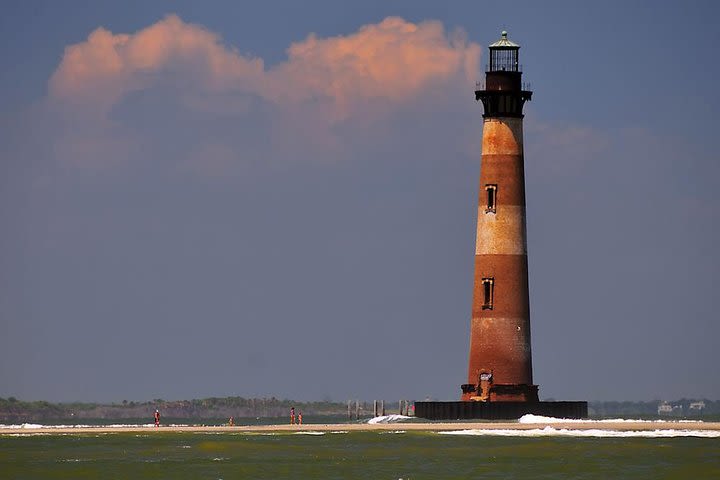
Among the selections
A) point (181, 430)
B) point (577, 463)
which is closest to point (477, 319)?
point (181, 430)

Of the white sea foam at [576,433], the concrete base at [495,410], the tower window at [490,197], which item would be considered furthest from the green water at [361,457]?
the tower window at [490,197]

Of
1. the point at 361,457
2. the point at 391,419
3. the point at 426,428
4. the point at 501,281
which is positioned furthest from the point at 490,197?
the point at 361,457

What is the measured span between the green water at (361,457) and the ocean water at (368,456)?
0.03 meters

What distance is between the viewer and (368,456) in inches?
2601

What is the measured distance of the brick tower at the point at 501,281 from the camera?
8294cm

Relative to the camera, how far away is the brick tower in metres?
82.9

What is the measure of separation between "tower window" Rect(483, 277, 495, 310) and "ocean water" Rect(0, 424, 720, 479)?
6793mm

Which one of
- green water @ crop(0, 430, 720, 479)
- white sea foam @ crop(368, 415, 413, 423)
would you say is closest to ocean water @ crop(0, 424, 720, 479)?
green water @ crop(0, 430, 720, 479)

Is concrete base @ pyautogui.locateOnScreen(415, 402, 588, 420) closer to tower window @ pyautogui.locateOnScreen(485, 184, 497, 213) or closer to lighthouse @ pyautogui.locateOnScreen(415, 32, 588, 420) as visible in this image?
lighthouse @ pyautogui.locateOnScreen(415, 32, 588, 420)

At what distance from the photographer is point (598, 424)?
86.6m

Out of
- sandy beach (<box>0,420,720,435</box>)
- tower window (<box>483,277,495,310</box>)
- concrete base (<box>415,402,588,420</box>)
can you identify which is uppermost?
tower window (<box>483,277,495,310</box>)

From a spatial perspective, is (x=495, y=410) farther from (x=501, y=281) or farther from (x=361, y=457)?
(x=361, y=457)

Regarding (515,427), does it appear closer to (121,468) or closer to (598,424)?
(598,424)

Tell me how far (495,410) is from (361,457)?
18.9 meters
